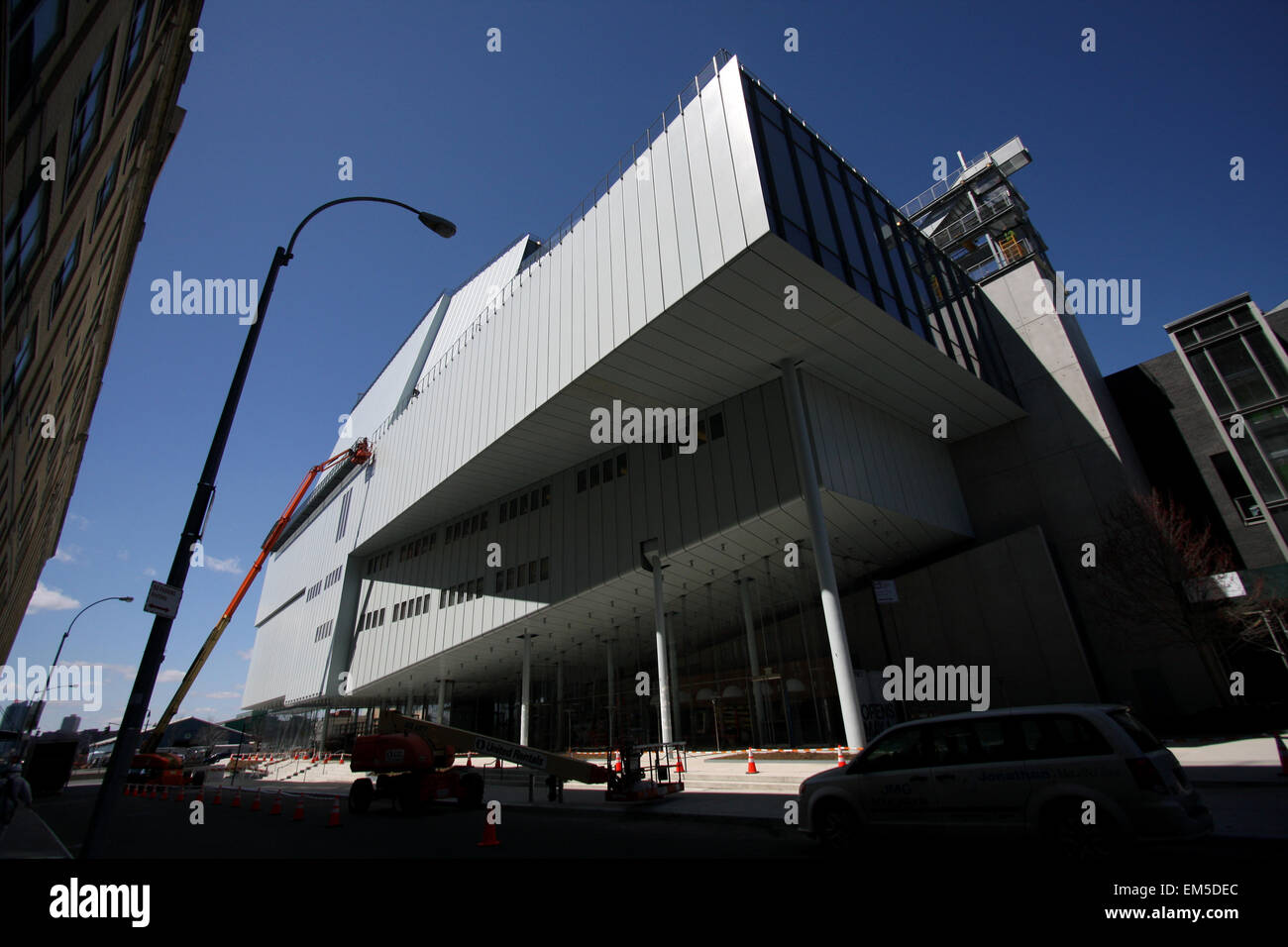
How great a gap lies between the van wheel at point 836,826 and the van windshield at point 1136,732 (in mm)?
2925

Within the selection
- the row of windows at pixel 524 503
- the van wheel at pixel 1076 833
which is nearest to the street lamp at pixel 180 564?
the van wheel at pixel 1076 833

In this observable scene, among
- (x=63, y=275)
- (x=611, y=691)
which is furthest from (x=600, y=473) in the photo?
(x=63, y=275)

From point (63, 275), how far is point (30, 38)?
6149 mm

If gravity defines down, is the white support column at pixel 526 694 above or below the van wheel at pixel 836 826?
above

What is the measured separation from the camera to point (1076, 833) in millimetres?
5523

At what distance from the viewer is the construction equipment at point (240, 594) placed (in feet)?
126

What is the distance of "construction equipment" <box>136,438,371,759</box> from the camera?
1511 inches

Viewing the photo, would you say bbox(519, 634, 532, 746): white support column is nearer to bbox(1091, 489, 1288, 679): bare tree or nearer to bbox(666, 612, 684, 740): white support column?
bbox(666, 612, 684, 740): white support column

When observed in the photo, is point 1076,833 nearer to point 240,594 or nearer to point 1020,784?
point 1020,784

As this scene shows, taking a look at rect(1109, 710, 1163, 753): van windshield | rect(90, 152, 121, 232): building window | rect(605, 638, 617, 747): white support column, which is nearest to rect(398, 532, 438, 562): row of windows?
rect(605, 638, 617, 747): white support column

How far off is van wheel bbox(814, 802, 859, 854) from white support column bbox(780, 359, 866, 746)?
10.5m

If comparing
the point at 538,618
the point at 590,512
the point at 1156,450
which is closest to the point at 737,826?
the point at 590,512

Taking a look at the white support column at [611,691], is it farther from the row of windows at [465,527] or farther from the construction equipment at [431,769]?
the construction equipment at [431,769]
